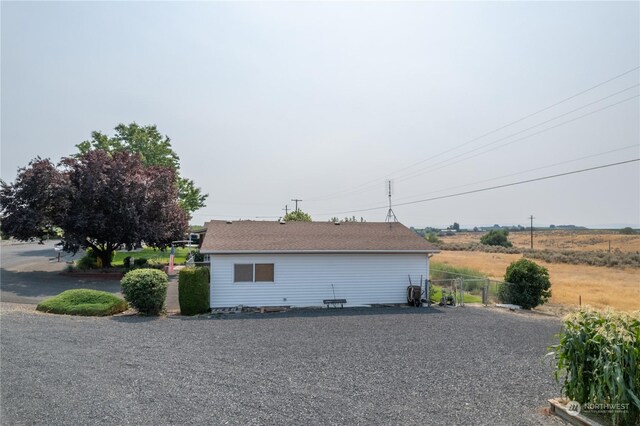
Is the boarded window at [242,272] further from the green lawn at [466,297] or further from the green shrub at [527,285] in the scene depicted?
the green shrub at [527,285]

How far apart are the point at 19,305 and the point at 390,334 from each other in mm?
13610

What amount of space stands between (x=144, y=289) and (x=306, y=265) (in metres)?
6.42

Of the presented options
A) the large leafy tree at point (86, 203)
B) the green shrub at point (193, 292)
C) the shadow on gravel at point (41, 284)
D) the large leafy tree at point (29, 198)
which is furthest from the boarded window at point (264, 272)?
the large leafy tree at point (29, 198)

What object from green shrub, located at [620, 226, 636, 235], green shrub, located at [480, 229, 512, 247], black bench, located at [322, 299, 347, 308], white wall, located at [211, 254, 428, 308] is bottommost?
black bench, located at [322, 299, 347, 308]

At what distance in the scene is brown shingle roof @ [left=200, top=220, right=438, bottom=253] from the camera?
56.5 ft

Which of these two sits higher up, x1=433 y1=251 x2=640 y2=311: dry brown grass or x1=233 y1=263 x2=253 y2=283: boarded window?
x1=233 y1=263 x2=253 y2=283: boarded window

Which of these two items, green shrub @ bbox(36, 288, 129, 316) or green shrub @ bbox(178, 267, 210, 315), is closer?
green shrub @ bbox(36, 288, 129, 316)

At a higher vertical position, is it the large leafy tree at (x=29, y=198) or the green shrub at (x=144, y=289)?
the large leafy tree at (x=29, y=198)

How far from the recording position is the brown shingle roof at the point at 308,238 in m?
17.2


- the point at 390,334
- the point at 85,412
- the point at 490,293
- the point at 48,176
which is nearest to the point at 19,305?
the point at 48,176

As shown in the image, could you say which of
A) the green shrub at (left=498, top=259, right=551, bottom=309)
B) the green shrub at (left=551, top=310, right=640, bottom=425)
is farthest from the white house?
the green shrub at (left=551, top=310, right=640, bottom=425)

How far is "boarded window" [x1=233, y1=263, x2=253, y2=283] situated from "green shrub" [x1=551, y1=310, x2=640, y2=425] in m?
12.7

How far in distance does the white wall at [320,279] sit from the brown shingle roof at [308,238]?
419 millimetres

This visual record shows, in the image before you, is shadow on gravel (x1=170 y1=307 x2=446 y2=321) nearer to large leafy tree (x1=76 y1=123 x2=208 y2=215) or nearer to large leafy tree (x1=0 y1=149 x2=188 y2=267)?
large leafy tree (x1=0 y1=149 x2=188 y2=267)
